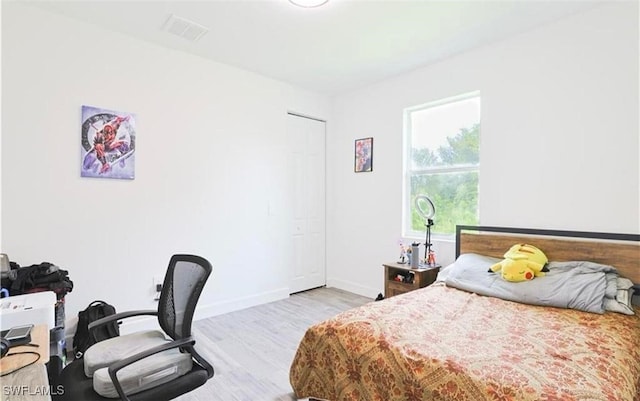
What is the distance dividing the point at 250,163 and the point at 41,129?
1843 mm

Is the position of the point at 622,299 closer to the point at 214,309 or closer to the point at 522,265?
the point at 522,265

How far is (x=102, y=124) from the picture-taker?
281 cm

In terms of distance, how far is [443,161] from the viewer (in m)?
3.55

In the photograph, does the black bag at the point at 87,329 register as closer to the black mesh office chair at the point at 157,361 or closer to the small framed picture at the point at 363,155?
the black mesh office chair at the point at 157,361

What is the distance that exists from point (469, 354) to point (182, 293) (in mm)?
1439

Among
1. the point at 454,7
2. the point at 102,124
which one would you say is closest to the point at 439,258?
the point at 454,7

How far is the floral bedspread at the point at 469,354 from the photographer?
1346 mm

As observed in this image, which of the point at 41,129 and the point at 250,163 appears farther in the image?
the point at 250,163

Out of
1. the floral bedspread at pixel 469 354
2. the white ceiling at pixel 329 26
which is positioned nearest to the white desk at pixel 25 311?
the floral bedspread at pixel 469 354

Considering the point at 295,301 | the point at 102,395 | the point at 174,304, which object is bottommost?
the point at 295,301

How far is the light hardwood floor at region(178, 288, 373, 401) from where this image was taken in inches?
84.7

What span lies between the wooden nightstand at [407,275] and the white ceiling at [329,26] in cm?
214

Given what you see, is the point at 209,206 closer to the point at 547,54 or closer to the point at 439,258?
the point at 439,258

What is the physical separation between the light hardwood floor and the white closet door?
1.09 ft
